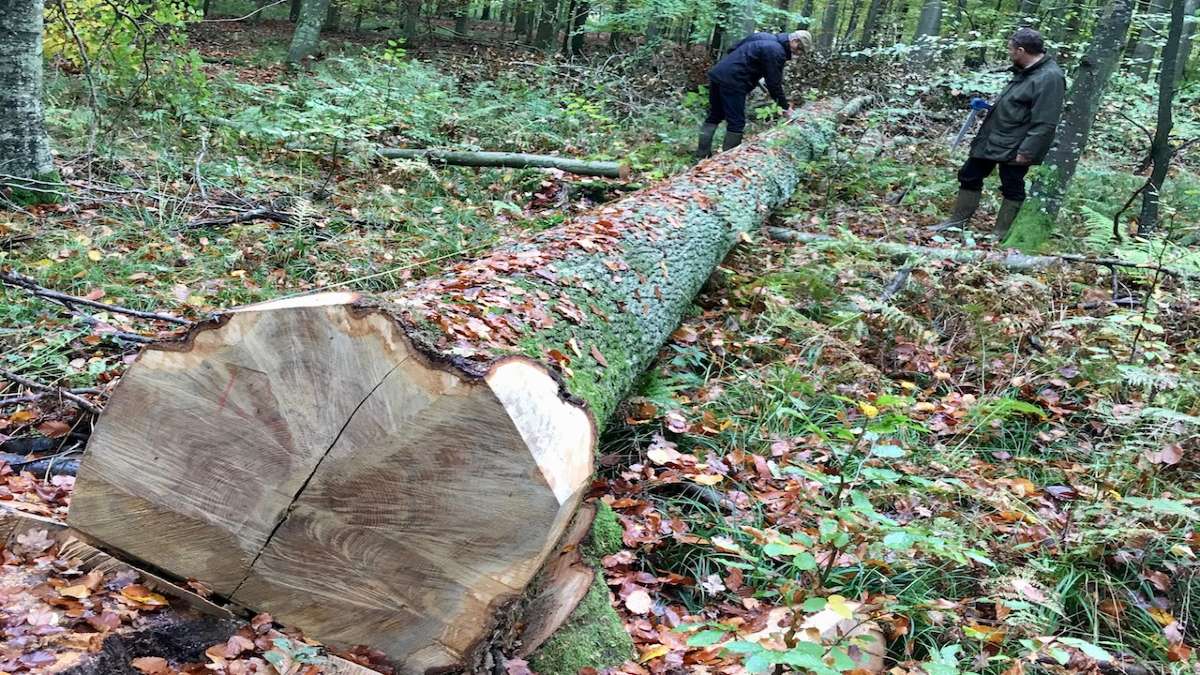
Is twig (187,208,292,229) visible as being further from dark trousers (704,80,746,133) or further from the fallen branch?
dark trousers (704,80,746,133)

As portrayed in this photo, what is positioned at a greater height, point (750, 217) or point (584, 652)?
point (750, 217)

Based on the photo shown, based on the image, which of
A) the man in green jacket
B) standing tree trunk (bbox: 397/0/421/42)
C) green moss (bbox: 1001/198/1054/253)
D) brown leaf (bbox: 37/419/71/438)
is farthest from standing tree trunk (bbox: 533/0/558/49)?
brown leaf (bbox: 37/419/71/438)

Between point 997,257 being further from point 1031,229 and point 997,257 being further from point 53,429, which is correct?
point 53,429

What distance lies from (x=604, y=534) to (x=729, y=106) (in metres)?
6.49

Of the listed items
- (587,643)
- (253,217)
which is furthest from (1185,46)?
(587,643)

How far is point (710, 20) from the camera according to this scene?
460 inches

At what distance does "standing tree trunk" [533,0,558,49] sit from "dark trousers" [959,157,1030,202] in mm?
11898

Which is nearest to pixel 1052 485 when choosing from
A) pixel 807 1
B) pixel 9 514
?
pixel 9 514

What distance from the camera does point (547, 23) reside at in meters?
17.3

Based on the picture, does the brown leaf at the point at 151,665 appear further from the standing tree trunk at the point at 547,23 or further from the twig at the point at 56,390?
the standing tree trunk at the point at 547,23

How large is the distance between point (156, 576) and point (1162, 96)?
24.3 feet

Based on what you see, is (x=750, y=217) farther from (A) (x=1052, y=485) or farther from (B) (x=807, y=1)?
(B) (x=807, y=1)

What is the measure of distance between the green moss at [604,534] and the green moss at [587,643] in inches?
9.2

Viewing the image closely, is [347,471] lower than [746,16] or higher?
lower
